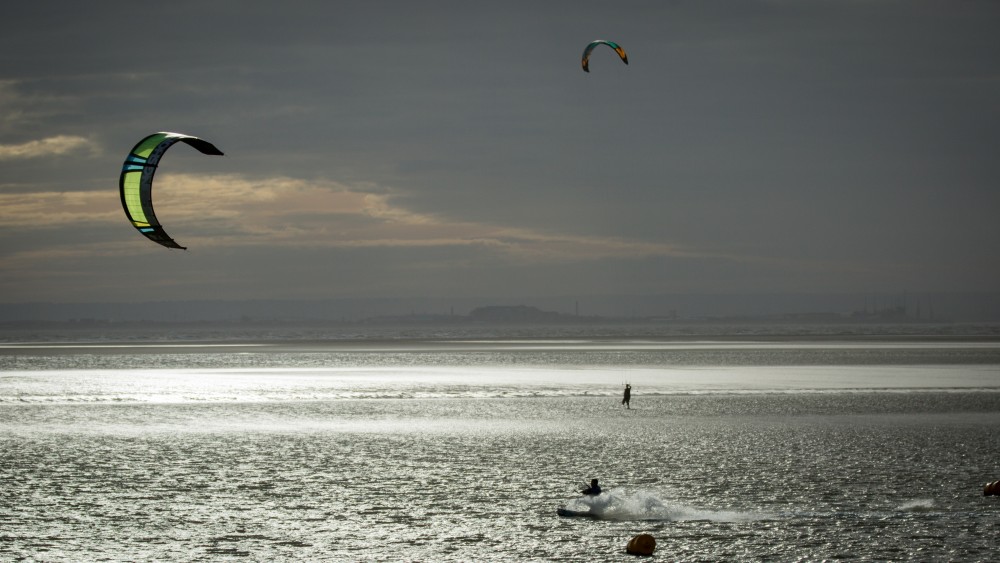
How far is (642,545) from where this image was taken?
10477mm

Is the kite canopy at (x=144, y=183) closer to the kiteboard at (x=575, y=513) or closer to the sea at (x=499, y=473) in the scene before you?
the sea at (x=499, y=473)

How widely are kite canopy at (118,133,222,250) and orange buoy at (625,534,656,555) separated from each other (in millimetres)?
12209

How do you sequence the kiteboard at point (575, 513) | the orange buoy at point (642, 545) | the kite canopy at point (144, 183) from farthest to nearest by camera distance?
the kite canopy at point (144, 183) → the kiteboard at point (575, 513) → the orange buoy at point (642, 545)

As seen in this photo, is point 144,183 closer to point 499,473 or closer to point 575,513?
point 499,473

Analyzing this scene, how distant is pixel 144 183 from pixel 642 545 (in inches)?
531

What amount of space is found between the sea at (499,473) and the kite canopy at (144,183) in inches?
148

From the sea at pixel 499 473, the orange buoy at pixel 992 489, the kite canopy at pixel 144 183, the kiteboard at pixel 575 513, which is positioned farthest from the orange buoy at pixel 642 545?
the kite canopy at pixel 144 183

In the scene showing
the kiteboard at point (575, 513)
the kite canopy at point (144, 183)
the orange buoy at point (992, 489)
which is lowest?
the kiteboard at point (575, 513)

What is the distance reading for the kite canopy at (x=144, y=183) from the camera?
20.4 m

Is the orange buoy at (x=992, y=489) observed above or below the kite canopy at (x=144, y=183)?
below

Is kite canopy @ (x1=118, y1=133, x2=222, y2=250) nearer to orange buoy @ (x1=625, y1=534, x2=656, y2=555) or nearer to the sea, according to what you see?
the sea

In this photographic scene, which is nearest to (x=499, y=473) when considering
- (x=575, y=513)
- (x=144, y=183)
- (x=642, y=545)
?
(x=575, y=513)

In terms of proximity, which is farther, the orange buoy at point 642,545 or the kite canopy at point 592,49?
the kite canopy at point 592,49

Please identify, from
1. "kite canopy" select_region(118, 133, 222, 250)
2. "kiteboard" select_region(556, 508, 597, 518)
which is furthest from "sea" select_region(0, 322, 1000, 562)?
"kite canopy" select_region(118, 133, 222, 250)
